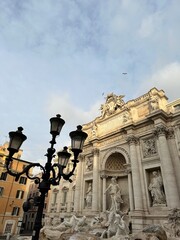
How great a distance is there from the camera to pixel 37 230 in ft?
13.5

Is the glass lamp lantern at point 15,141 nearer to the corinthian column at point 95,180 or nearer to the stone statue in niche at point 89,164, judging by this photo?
the corinthian column at point 95,180

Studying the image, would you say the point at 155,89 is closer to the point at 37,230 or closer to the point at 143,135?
the point at 143,135

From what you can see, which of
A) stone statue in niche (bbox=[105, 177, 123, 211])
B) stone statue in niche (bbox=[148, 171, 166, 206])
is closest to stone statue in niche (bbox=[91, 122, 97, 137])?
stone statue in niche (bbox=[105, 177, 123, 211])

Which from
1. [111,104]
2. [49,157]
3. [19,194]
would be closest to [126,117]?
[111,104]

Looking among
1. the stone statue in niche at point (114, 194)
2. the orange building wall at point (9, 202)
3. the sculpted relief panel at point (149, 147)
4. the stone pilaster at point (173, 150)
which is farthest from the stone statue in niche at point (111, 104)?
the orange building wall at point (9, 202)

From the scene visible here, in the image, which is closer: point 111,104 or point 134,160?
point 134,160

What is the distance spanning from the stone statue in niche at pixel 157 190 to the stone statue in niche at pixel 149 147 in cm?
154

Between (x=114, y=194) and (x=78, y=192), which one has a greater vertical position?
(x=78, y=192)

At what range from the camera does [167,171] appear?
41.8 ft

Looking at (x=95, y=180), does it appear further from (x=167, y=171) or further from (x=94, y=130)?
(x=167, y=171)

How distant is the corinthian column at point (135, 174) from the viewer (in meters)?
13.5

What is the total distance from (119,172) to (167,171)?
590 centimetres

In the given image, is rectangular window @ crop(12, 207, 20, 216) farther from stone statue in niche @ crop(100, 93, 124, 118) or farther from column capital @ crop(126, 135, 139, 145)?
column capital @ crop(126, 135, 139, 145)

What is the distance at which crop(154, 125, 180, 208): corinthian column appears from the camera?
470 inches
